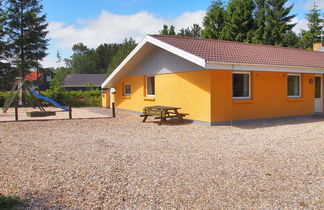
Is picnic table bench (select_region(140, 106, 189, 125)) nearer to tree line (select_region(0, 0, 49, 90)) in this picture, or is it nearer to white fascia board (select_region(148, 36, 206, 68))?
white fascia board (select_region(148, 36, 206, 68))

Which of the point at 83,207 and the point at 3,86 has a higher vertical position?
the point at 3,86

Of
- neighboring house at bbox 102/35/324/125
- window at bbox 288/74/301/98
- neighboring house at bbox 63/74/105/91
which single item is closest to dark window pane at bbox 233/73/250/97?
neighboring house at bbox 102/35/324/125

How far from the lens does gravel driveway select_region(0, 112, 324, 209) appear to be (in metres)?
4.07

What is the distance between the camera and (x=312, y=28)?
43.6 metres

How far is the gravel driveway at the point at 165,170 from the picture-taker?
4.07m

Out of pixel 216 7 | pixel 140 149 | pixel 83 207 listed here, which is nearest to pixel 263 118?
pixel 140 149

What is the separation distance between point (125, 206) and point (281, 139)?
6027 mm

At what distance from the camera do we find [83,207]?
382 centimetres

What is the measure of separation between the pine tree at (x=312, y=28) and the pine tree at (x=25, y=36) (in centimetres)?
3406

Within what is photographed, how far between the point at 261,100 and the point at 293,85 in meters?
2.61

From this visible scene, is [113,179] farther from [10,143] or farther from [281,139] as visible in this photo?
[281,139]

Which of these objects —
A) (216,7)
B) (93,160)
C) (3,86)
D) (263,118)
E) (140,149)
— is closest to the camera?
(93,160)

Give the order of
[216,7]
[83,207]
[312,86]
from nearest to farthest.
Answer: [83,207], [312,86], [216,7]

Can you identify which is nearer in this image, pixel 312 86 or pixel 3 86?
pixel 312 86
